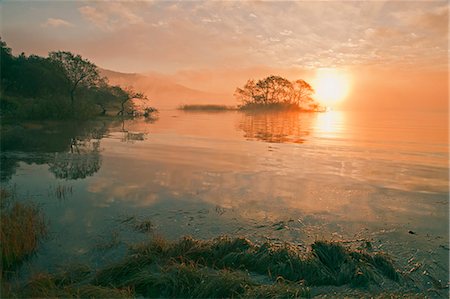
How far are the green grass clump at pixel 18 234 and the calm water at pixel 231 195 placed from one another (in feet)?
1.03

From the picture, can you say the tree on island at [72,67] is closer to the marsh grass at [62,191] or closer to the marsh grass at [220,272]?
the marsh grass at [62,191]

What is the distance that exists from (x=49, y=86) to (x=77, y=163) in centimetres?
4306

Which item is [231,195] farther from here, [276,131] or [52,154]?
[276,131]

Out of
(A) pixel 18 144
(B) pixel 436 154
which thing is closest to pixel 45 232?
(A) pixel 18 144

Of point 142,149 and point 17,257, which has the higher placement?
point 142,149

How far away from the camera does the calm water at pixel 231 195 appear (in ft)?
A: 28.1

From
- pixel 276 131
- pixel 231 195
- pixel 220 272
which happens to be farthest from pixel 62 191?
pixel 276 131

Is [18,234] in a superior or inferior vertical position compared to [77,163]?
inferior

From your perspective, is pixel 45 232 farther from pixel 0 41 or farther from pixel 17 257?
pixel 0 41

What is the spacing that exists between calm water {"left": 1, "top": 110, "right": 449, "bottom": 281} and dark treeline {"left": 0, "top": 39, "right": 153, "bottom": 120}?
2100 centimetres

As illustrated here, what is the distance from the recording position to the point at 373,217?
10070mm

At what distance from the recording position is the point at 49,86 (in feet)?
171

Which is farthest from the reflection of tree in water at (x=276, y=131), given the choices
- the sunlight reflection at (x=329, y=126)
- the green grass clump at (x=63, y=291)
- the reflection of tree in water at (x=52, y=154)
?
the green grass clump at (x=63, y=291)

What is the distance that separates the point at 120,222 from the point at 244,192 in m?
5.23
